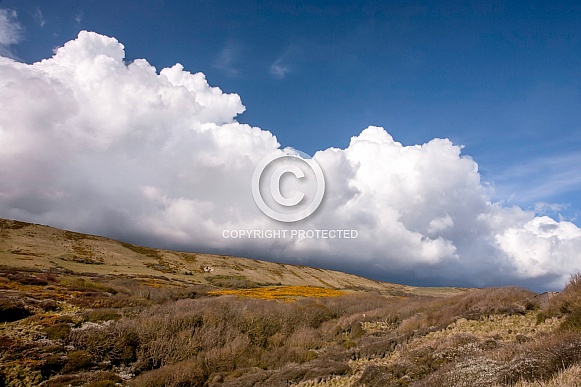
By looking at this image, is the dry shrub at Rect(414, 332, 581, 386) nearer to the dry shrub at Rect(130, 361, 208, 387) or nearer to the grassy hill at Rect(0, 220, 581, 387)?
the grassy hill at Rect(0, 220, 581, 387)

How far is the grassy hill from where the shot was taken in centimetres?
1159

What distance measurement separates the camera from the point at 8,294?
79.8 feet

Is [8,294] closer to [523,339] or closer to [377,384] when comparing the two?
[377,384]

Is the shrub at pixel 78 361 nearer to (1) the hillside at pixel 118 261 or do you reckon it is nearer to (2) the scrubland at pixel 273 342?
(2) the scrubland at pixel 273 342

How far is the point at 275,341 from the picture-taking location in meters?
25.4

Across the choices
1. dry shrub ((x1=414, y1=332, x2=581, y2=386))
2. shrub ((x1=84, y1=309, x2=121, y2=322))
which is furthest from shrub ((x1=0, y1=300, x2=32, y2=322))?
dry shrub ((x1=414, y1=332, x2=581, y2=386))

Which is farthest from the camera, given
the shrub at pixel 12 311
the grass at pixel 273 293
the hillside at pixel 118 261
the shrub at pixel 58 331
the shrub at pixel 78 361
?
the hillside at pixel 118 261

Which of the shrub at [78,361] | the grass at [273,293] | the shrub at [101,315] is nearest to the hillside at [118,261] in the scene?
the grass at [273,293]

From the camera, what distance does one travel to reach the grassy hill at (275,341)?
11.6 metres

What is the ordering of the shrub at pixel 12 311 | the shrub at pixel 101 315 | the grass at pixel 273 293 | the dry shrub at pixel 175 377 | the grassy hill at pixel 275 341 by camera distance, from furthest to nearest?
the grass at pixel 273 293 → the shrub at pixel 101 315 → the shrub at pixel 12 311 → the dry shrub at pixel 175 377 → the grassy hill at pixel 275 341

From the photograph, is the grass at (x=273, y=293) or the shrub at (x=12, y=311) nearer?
the shrub at (x=12, y=311)

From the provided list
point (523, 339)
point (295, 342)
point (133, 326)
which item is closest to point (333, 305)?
point (295, 342)

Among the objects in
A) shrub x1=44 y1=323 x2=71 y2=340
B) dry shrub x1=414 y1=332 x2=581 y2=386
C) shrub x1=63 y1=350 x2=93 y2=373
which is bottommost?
shrub x1=63 y1=350 x2=93 y2=373

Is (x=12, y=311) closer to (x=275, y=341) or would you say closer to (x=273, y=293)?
(x=275, y=341)
